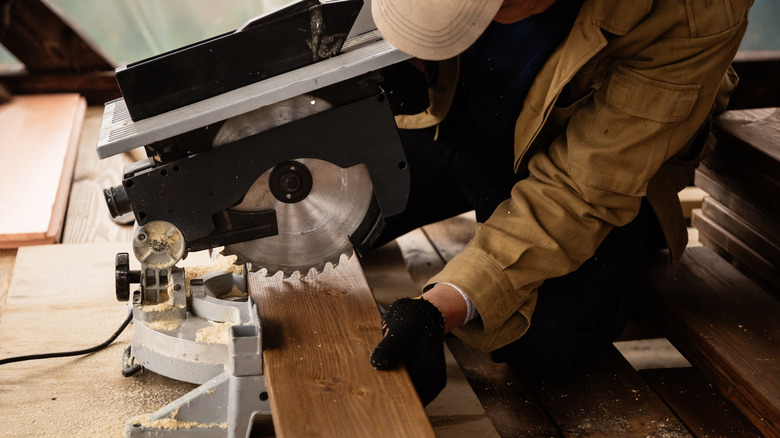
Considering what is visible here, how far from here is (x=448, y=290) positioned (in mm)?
1586

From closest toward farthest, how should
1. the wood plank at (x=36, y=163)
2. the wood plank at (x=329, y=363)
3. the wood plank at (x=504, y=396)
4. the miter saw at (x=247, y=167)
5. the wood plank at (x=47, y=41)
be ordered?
the wood plank at (x=329, y=363) < the miter saw at (x=247, y=167) < the wood plank at (x=504, y=396) < the wood plank at (x=36, y=163) < the wood plank at (x=47, y=41)

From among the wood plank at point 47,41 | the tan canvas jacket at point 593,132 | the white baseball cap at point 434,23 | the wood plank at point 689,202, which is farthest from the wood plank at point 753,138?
the wood plank at point 47,41

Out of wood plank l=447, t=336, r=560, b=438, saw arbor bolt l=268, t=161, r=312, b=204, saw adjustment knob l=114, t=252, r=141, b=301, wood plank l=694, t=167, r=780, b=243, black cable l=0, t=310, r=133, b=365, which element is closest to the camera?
saw arbor bolt l=268, t=161, r=312, b=204

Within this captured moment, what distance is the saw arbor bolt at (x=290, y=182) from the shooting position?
1.50m

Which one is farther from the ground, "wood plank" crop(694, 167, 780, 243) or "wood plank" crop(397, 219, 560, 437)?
"wood plank" crop(694, 167, 780, 243)

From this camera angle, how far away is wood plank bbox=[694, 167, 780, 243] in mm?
2129

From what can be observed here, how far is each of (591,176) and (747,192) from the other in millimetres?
826

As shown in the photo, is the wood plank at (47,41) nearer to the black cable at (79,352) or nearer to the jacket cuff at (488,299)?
the black cable at (79,352)

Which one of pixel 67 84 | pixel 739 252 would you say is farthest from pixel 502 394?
pixel 67 84

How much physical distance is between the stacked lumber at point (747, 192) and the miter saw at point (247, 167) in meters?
1.10

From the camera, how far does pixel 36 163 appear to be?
9.96ft

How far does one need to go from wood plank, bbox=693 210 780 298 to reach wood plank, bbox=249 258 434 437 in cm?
118

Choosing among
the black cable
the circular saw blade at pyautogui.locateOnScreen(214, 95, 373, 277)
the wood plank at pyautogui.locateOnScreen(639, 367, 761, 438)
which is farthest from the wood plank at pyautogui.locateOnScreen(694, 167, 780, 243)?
the black cable

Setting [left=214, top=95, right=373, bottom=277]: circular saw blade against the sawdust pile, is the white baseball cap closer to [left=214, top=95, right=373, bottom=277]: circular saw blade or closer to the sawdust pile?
[left=214, top=95, right=373, bottom=277]: circular saw blade
